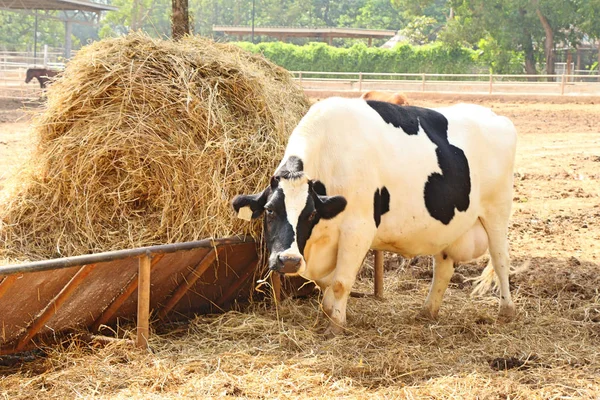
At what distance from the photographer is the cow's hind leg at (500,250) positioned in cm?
688

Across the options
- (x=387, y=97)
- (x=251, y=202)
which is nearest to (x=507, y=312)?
(x=251, y=202)

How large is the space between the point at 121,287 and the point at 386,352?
6.02 ft

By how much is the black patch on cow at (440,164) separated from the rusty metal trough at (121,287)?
55.5 inches

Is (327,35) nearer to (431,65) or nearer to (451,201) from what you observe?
(431,65)

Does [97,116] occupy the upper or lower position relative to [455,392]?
upper

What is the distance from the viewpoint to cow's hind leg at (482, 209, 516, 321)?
22.6 ft

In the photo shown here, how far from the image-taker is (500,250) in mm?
6965

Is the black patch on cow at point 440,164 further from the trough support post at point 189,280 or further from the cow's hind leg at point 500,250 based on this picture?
the trough support post at point 189,280

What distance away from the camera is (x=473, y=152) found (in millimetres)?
6680

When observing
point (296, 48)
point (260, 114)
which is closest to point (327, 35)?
point (296, 48)

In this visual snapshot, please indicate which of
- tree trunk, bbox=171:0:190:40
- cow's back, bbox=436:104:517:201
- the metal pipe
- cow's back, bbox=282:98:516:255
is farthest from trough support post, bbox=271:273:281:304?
tree trunk, bbox=171:0:190:40

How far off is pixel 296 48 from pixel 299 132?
155 ft

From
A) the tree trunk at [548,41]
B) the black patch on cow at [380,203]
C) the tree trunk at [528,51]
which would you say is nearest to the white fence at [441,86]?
the tree trunk at [548,41]

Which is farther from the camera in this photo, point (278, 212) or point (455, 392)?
point (278, 212)
